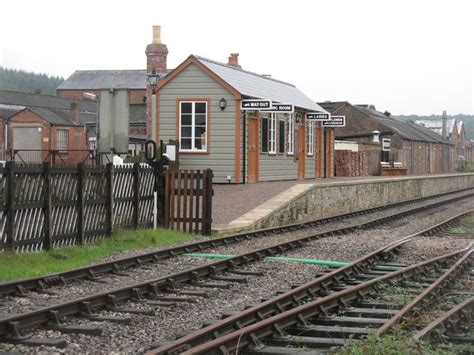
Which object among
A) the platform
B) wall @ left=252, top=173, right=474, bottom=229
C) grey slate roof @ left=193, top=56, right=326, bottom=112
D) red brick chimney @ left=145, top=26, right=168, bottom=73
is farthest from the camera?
red brick chimney @ left=145, top=26, right=168, bottom=73

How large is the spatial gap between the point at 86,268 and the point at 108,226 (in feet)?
13.1

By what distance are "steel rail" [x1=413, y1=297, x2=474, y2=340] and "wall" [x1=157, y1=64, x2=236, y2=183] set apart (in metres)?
17.5

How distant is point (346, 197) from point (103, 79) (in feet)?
201

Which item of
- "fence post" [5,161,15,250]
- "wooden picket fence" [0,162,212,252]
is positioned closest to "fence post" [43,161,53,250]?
"wooden picket fence" [0,162,212,252]

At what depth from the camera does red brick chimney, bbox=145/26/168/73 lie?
139 ft

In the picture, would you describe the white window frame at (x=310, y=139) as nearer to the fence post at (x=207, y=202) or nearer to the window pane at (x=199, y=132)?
the window pane at (x=199, y=132)

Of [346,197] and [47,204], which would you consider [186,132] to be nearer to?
[346,197]

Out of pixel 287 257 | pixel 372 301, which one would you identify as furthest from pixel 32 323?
pixel 287 257

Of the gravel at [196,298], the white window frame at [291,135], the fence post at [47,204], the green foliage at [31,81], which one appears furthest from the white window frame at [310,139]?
the green foliage at [31,81]

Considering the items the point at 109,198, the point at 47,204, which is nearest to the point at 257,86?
the point at 109,198

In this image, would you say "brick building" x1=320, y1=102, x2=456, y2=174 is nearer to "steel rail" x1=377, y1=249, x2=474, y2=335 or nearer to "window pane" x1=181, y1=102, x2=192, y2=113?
"window pane" x1=181, y1=102, x2=192, y2=113

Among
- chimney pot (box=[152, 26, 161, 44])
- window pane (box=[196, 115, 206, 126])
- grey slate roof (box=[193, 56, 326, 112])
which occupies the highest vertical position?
chimney pot (box=[152, 26, 161, 44])

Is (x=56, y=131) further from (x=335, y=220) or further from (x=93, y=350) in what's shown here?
(x=93, y=350)

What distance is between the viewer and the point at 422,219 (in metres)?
23.8
